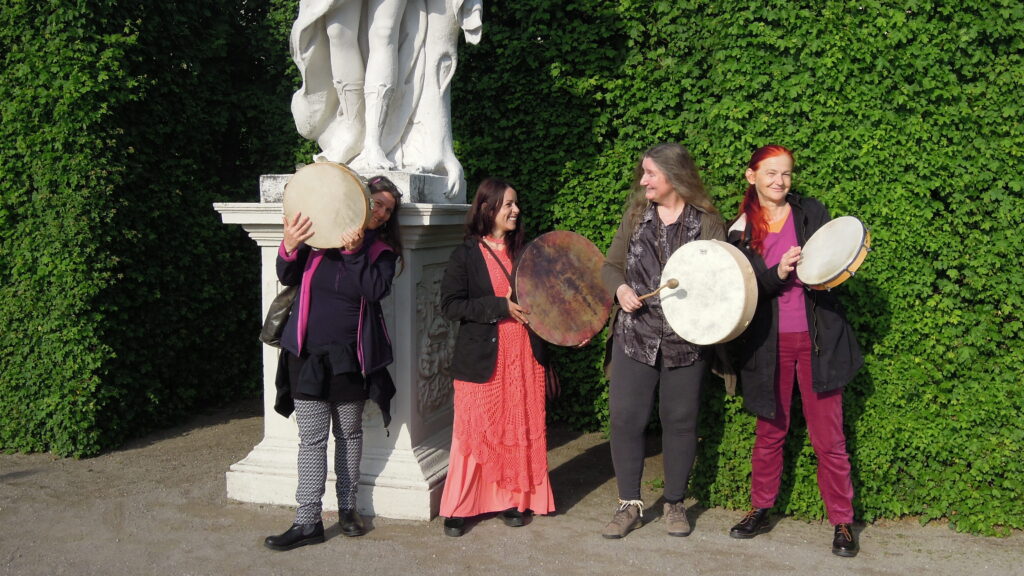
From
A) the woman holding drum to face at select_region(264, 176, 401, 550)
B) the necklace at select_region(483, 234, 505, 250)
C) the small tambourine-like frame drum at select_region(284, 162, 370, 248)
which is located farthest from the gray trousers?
the small tambourine-like frame drum at select_region(284, 162, 370, 248)

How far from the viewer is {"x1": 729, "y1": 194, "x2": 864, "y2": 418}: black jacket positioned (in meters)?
3.60

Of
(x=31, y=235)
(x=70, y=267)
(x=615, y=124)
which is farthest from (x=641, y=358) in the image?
(x=31, y=235)

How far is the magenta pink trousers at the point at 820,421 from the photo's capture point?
366 cm

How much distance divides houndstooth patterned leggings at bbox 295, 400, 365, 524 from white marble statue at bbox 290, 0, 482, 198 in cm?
124

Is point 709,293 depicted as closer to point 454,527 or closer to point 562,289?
point 562,289

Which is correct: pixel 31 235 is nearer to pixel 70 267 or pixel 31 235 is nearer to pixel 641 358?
A: pixel 70 267

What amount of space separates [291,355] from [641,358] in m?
1.54

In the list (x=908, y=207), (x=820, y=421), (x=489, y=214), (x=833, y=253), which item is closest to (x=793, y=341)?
(x=820, y=421)

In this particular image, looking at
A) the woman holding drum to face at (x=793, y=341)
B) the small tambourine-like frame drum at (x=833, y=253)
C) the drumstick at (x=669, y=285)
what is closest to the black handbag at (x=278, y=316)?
the drumstick at (x=669, y=285)

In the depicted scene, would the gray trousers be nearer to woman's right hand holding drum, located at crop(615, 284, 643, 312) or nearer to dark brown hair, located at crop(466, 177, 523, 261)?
woman's right hand holding drum, located at crop(615, 284, 643, 312)

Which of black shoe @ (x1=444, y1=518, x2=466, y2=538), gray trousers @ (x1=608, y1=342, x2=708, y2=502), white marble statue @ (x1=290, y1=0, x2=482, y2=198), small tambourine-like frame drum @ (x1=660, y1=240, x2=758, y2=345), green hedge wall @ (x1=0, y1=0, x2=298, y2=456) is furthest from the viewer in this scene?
green hedge wall @ (x1=0, y1=0, x2=298, y2=456)

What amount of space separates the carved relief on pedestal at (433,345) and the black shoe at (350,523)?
638mm

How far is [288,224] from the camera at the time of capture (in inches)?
138

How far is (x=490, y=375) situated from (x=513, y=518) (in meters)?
0.71
